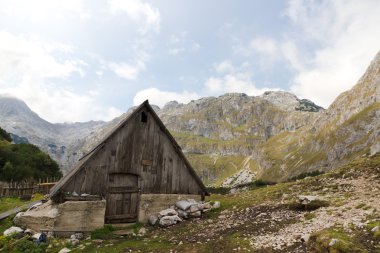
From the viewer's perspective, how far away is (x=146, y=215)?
65.4ft

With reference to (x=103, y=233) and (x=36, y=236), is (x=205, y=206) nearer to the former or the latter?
(x=103, y=233)

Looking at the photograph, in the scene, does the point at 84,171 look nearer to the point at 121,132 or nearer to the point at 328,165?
the point at 121,132

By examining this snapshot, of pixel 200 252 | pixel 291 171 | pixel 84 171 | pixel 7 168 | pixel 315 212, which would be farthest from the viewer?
pixel 291 171

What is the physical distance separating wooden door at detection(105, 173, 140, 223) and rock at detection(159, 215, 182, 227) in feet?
6.50

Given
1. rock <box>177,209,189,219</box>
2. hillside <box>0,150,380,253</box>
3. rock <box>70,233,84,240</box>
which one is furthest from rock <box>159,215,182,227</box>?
rock <box>70,233,84,240</box>

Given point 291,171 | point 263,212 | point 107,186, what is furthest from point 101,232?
point 291,171

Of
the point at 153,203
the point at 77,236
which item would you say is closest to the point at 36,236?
the point at 77,236

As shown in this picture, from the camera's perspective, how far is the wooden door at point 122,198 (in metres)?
19.1

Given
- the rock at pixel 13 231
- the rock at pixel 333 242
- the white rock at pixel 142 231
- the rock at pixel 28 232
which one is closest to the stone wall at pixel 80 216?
the rock at pixel 28 232

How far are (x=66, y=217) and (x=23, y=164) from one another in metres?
56.5

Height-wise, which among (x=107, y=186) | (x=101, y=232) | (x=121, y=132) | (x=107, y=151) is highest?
(x=121, y=132)

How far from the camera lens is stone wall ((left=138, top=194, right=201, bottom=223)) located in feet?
65.1

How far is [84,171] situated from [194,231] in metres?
7.55

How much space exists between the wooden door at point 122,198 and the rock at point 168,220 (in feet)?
6.50
